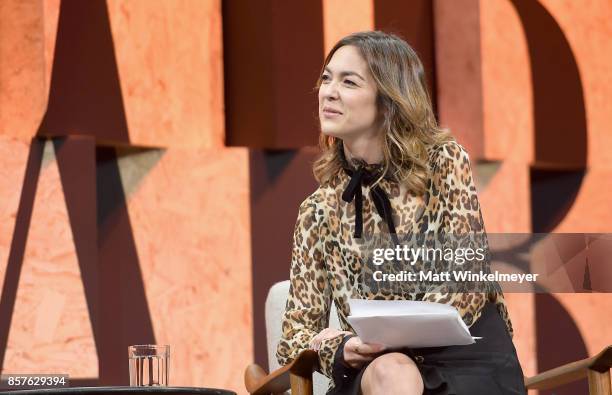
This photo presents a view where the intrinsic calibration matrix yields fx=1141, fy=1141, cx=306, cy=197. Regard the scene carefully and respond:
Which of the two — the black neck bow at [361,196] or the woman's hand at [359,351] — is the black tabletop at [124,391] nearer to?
the woman's hand at [359,351]

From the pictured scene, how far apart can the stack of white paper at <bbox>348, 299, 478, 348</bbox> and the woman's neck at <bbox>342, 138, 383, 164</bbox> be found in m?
0.50

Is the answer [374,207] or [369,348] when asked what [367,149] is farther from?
[369,348]

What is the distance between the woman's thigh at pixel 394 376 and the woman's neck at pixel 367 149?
603 millimetres

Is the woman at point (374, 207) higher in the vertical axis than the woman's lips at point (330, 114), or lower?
lower

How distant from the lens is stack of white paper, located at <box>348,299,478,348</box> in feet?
8.58

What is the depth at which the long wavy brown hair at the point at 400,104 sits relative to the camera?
3.00 m

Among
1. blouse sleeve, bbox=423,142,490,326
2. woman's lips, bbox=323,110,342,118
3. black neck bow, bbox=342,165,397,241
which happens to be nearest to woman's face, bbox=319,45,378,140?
woman's lips, bbox=323,110,342,118

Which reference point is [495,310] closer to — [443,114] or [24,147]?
[24,147]

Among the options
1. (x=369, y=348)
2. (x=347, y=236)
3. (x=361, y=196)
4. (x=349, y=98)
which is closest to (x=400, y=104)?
(x=349, y=98)

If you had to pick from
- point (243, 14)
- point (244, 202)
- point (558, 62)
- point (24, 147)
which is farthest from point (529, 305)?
point (24, 147)

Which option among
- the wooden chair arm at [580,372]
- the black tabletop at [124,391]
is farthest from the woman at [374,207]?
the black tabletop at [124,391]

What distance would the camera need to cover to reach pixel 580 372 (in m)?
3.12

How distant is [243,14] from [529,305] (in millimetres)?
2038

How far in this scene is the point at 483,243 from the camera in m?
2.92
